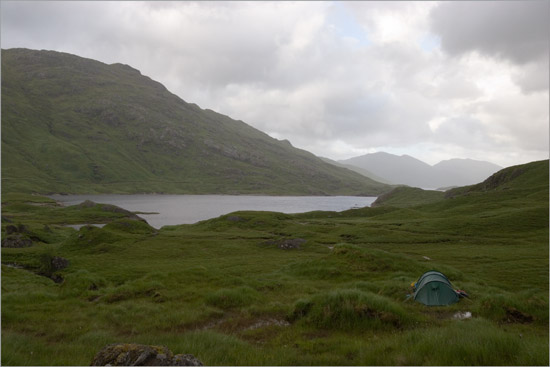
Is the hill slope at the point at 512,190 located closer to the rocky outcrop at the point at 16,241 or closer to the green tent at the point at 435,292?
the green tent at the point at 435,292

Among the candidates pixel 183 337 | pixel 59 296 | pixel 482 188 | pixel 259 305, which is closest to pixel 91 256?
pixel 59 296

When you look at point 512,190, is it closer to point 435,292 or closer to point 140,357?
point 435,292

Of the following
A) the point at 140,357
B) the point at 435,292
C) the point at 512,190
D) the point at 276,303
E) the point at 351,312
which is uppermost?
the point at 512,190

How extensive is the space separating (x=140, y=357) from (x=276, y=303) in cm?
1181

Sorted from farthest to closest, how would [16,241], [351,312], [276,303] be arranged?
[16,241]
[276,303]
[351,312]

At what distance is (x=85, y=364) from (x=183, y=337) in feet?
12.7

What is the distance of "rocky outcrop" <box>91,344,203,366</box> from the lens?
1000 centimetres

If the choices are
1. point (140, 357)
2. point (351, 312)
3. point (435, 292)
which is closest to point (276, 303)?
point (351, 312)

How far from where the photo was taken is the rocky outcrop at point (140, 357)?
32.8ft

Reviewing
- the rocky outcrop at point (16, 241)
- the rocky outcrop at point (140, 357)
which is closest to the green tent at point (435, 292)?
the rocky outcrop at point (140, 357)

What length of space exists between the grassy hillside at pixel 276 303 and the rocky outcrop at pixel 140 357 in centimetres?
156

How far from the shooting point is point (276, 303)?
68.1 ft

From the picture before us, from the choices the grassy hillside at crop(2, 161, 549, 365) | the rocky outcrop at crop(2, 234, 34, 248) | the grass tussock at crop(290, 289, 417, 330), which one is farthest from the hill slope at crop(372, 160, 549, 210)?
the rocky outcrop at crop(2, 234, 34, 248)

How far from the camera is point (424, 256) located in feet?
159
